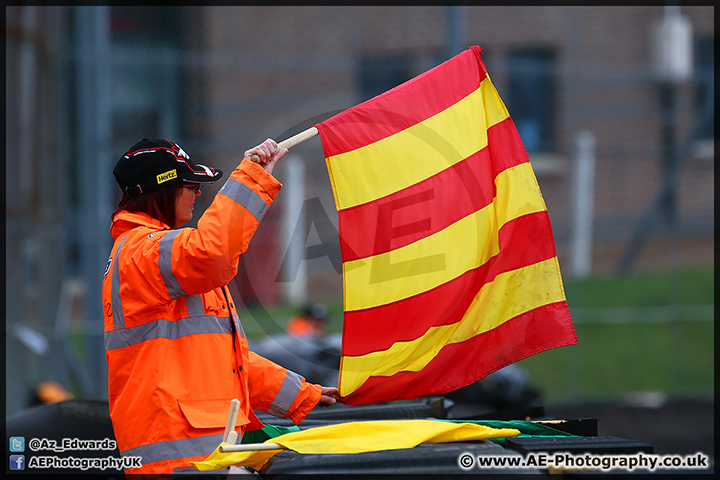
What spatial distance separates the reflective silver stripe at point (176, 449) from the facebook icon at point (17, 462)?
5.31 ft

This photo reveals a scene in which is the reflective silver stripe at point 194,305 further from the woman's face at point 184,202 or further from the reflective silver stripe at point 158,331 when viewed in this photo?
the woman's face at point 184,202

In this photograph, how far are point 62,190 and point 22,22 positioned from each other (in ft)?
5.91

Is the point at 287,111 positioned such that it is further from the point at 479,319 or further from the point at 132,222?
the point at 132,222

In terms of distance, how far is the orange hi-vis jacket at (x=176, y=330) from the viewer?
117 inches

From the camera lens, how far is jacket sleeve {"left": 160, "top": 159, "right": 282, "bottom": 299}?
2.93 metres

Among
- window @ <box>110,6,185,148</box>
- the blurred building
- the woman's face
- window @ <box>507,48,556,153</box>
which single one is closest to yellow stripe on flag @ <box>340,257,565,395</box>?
the woman's face

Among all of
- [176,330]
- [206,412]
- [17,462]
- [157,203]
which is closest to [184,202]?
[157,203]

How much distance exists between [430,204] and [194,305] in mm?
1373

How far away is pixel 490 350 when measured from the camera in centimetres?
388

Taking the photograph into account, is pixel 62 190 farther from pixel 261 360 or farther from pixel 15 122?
pixel 261 360

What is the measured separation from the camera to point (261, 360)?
146 inches

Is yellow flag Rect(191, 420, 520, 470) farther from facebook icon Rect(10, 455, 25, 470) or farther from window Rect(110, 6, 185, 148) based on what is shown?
window Rect(110, 6, 185, 148)

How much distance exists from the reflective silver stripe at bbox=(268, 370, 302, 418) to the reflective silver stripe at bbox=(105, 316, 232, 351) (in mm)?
642

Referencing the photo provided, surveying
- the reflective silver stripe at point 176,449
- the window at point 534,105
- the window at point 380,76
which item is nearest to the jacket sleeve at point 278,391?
the reflective silver stripe at point 176,449
